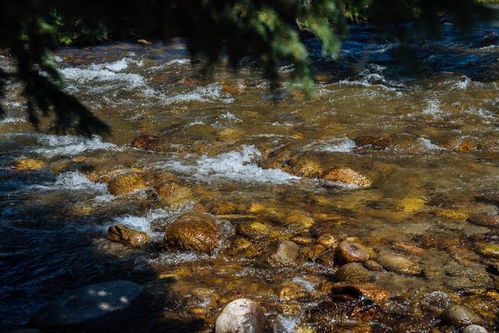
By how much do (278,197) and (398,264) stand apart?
2134 millimetres

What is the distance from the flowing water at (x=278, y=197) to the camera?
4621 mm

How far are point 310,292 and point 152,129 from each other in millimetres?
5989

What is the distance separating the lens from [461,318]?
4141 mm

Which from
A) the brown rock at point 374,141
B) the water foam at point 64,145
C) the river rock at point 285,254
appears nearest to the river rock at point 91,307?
the river rock at point 285,254

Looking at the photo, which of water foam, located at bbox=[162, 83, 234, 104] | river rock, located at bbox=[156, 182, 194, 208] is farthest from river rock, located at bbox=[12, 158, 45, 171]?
water foam, located at bbox=[162, 83, 234, 104]

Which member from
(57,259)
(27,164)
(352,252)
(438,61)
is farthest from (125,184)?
(438,61)

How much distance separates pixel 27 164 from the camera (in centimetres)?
832

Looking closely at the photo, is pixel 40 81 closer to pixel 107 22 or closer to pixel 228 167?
pixel 107 22

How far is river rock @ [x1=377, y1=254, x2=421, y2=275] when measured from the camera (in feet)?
16.4

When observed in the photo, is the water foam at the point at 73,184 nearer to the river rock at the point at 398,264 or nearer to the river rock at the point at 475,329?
the river rock at the point at 398,264

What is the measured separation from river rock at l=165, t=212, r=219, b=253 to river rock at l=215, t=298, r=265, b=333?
53.4 inches

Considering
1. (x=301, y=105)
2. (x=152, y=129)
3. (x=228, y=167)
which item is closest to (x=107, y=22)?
(x=228, y=167)

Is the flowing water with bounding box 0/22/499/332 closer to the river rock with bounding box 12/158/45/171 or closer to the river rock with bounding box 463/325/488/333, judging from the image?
the river rock with bounding box 12/158/45/171

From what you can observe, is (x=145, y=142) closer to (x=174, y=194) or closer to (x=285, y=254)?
(x=174, y=194)
